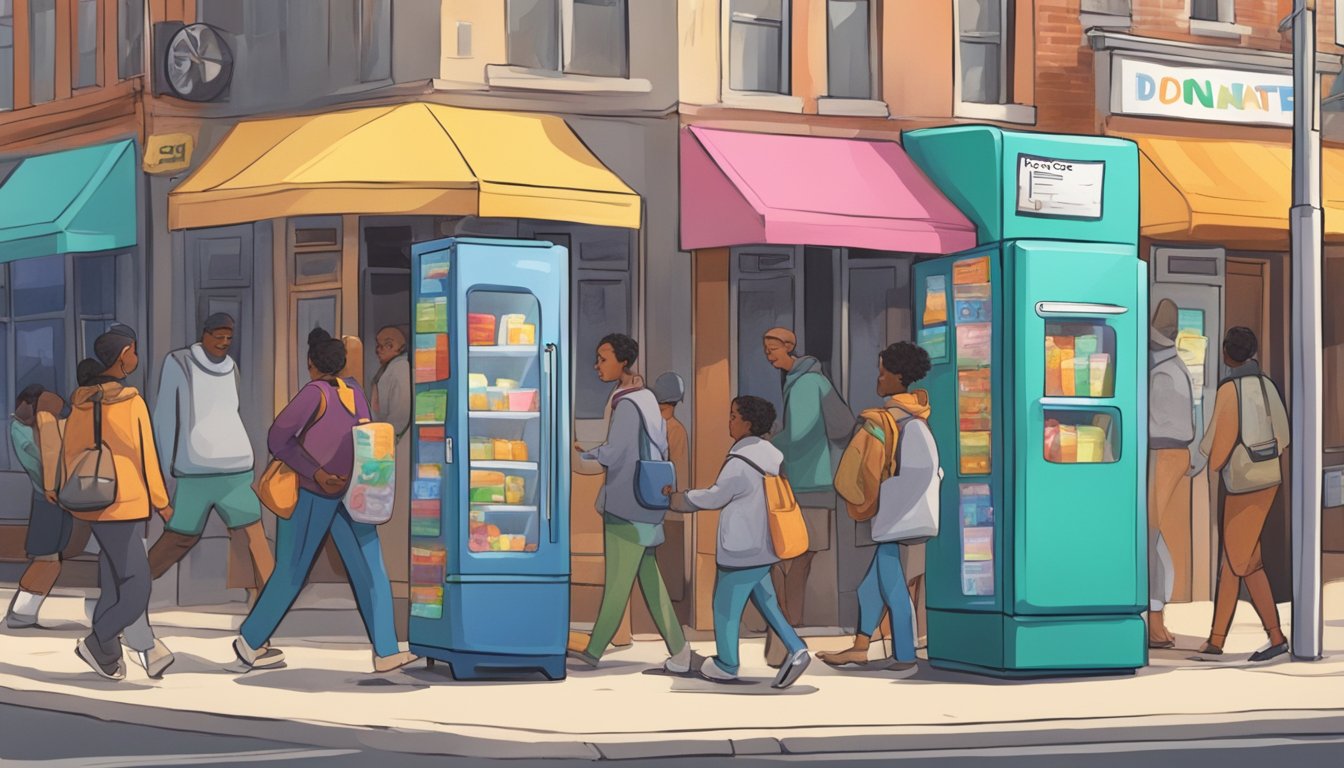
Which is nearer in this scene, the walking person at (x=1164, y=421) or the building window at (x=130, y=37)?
the walking person at (x=1164, y=421)

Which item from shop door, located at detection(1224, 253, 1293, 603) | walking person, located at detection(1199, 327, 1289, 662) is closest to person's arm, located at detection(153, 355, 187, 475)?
walking person, located at detection(1199, 327, 1289, 662)

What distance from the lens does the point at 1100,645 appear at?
1153 cm

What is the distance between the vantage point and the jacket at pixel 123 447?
10.8 m

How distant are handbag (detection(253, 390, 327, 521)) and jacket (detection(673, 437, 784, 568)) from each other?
218cm

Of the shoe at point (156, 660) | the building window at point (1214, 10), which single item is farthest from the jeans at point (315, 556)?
the building window at point (1214, 10)

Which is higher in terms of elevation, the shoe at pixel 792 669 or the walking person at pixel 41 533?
the walking person at pixel 41 533

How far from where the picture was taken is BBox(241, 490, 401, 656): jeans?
11.0 meters

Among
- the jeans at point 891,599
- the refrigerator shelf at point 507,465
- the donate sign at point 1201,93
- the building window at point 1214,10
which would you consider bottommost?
the jeans at point 891,599

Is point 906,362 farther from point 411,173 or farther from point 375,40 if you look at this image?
point 375,40

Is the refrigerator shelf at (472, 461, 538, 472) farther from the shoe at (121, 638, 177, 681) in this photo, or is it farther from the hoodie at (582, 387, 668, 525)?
the shoe at (121, 638, 177, 681)

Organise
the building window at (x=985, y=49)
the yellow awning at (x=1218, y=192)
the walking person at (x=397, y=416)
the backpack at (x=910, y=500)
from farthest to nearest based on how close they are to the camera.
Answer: the building window at (x=985, y=49) → the yellow awning at (x=1218, y=192) → the walking person at (x=397, y=416) → the backpack at (x=910, y=500)

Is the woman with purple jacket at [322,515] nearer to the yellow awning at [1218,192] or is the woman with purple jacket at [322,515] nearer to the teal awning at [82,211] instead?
the teal awning at [82,211]

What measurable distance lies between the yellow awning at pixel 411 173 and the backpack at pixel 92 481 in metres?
2.52

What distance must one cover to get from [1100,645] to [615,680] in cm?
293
